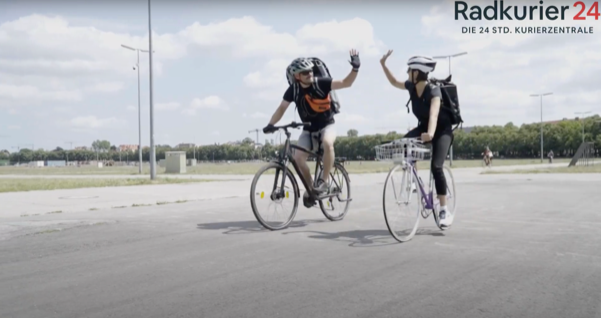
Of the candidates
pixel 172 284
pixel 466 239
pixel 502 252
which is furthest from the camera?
pixel 466 239

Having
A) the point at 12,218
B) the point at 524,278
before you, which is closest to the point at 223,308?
the point at 524,278

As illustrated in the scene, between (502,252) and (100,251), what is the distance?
3859mm

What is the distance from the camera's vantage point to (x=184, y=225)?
752 cm

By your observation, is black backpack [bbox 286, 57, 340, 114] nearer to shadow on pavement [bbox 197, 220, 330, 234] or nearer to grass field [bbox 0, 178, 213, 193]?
shadow on pavement [bbox 197, 220, 330, 234]

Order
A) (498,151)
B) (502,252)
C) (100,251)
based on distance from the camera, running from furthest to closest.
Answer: (498,151) < (100,251) < (502,252)

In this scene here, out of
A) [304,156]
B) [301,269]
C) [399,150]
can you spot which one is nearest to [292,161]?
[304,156]

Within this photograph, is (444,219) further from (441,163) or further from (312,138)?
(312,138)

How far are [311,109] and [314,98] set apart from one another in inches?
5.6

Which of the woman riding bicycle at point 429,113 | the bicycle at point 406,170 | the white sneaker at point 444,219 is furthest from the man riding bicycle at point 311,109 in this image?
the white sneaker at point 444,219

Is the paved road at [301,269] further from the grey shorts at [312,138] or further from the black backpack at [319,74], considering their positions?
the black backpack at [319,74]

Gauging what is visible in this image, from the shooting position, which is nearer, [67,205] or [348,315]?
[348,315]

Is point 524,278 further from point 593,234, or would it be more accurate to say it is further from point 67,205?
point 67,205

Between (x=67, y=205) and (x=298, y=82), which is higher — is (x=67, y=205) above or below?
below

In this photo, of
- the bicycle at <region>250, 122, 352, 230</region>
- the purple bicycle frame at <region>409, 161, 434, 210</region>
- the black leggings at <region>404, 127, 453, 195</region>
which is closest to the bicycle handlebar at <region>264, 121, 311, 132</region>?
the bicycle at <region>250, 122, 352, 230</region>
